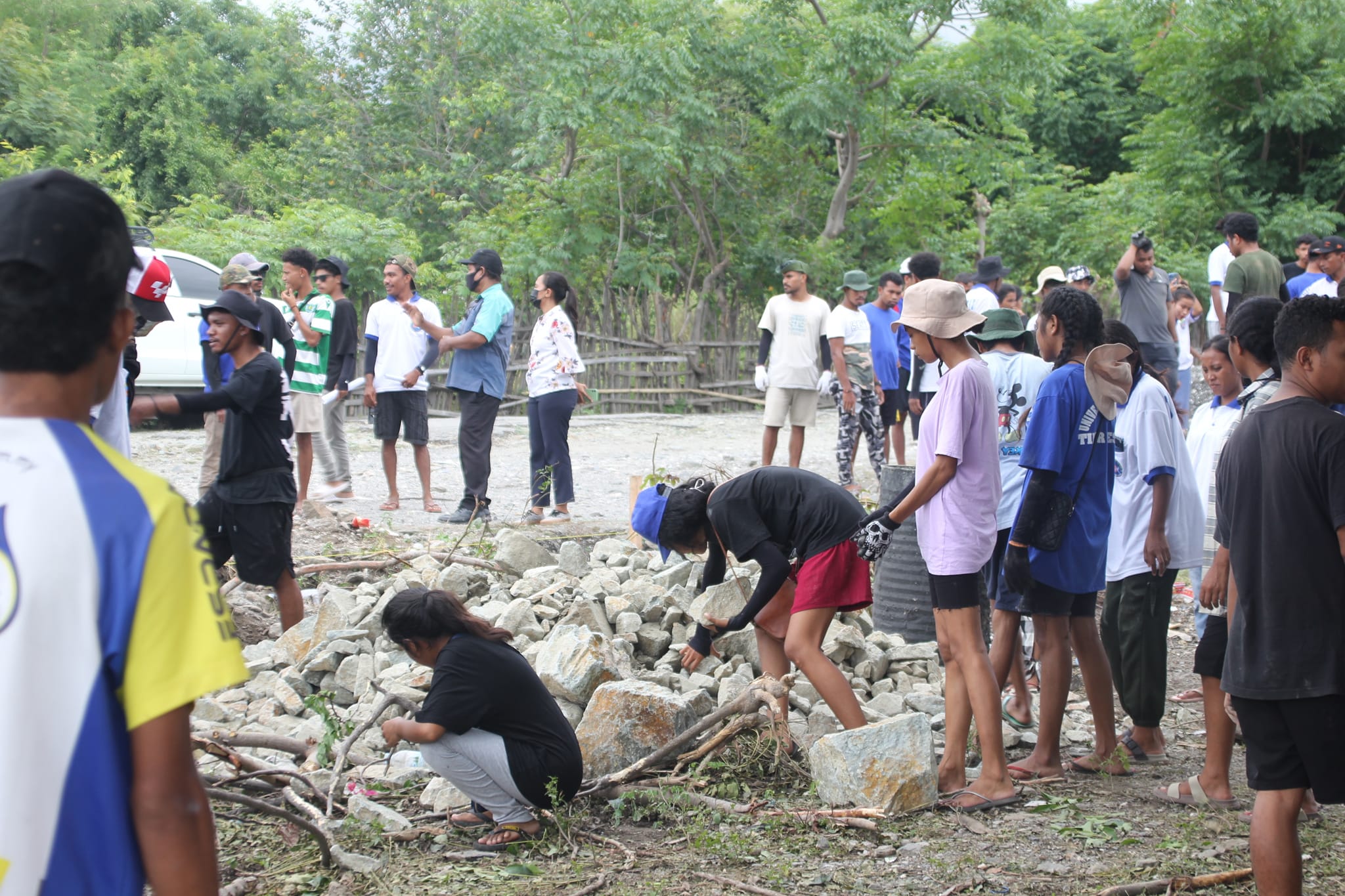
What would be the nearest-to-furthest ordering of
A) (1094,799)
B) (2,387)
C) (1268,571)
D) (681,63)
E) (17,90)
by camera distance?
1. (2,387)
2. (1268,571)
3. (1094,799)
4. (681,63)
5. (17,90)

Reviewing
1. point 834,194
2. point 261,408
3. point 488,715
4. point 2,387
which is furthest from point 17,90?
point 2,387

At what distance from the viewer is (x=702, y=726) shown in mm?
4203

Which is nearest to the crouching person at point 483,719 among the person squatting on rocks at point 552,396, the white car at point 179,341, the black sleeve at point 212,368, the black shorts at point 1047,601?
the black shorts at point 1047,601

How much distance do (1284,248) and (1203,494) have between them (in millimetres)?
15043

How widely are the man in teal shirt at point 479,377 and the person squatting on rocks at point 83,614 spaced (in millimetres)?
6658

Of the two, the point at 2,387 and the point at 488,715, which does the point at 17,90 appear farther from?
the point at 2,387

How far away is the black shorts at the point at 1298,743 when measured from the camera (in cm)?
277

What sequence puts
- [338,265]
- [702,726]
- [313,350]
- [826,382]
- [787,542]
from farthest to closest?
[826,382]
[338,265]
[313,350]
[787,542]
[702,726]

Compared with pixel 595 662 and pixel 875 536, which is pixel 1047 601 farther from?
pixel 595 662

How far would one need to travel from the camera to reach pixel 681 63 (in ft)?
56.3

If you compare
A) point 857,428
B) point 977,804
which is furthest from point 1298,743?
point 857,428

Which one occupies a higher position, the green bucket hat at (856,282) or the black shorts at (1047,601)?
the green bucket hat at (856,282)

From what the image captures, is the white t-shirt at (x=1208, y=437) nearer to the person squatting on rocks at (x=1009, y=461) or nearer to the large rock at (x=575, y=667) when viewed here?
the person squatting on rocks at (x=1009, y=461)

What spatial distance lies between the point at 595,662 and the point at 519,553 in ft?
6.73
